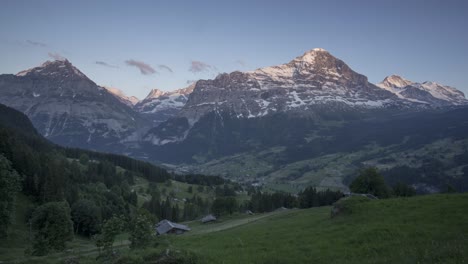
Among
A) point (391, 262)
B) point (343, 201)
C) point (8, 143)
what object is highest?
point (8, 143)

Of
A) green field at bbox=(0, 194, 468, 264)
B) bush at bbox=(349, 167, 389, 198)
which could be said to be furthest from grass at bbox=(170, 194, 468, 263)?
bush at bbox=(349, 167, 389, 198)

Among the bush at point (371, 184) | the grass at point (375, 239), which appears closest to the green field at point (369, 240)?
the grass at point (375, 239)

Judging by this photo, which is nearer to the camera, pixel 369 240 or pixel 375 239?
pixel 375 239

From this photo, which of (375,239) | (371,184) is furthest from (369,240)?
(371,184)

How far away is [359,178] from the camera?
108688 millimetres

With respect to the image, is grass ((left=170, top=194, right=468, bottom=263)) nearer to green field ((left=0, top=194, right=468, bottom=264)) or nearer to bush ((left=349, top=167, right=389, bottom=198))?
green field ((left=0, top=194, right=468, bottom=264))

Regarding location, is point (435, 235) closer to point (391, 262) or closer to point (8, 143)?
point (391, 262)

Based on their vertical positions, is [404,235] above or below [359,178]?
below

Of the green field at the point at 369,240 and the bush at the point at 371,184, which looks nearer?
the green field at the point at 369,240

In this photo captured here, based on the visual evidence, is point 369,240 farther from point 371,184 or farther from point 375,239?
point 371,184

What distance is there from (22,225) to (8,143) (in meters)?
42.5

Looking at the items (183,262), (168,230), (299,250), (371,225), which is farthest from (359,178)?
(183,262)

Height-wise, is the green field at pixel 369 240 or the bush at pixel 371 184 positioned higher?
the bush at pixel 371 184

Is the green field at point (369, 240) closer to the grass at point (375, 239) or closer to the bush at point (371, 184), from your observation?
the grass at point (375, 239)
